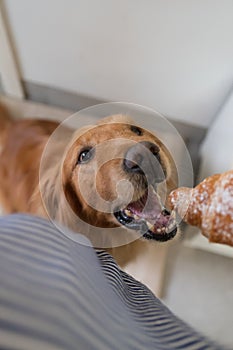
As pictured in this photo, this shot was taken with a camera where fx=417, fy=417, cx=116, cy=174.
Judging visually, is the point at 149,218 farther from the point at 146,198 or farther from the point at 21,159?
the point at 21,159

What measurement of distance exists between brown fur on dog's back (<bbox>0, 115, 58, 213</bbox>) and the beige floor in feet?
1.06

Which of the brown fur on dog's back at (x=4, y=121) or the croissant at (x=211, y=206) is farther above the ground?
the croissant at (x=211, y=206)

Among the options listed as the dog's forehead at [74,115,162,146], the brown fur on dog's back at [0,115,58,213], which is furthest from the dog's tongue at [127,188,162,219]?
the brown fur on dog's back at [0,115,58,213]

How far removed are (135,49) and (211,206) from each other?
77cm

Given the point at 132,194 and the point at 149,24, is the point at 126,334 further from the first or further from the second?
the point at 149,24

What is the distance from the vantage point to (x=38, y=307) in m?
0.24

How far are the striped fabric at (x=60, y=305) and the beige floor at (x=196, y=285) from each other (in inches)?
2.9

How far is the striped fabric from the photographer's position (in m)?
0.23

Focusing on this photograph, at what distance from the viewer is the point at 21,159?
40.5 inches

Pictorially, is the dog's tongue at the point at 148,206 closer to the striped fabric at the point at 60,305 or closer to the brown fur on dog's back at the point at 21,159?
the striped fabric at the point at 60,305

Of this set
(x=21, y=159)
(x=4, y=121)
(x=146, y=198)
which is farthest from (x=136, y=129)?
(x=4, y=121)

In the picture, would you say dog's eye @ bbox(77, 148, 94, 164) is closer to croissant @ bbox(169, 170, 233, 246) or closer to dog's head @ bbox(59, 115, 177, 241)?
dog's head @ bbox(59, 115, 177, 241)

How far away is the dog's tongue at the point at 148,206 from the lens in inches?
21.6

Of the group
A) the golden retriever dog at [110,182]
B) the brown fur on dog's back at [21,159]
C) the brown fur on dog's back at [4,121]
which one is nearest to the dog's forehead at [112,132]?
the golden retriever dog at [110,182]
